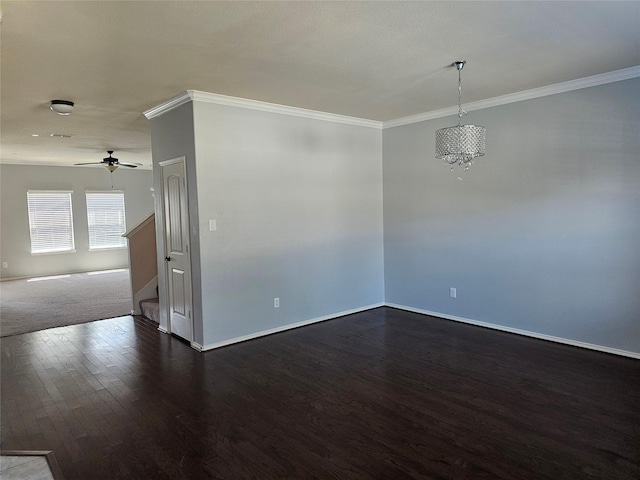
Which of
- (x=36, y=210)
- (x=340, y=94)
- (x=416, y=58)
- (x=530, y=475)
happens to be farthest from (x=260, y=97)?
(x=36, y=210)

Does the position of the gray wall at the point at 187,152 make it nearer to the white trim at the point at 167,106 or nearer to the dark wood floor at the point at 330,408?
the white trim at the point at 167,106

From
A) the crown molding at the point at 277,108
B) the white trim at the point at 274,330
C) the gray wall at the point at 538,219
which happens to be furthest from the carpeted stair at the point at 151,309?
the gray wall at the point at 538,219

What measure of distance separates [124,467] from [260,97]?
347 centimetres

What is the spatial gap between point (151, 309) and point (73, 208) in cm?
577

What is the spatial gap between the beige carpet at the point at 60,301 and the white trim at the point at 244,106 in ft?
10.3

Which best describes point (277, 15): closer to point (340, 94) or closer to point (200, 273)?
point (340, 94)

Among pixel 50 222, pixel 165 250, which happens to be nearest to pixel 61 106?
pixel 165 250

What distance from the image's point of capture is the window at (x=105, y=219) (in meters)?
10.2

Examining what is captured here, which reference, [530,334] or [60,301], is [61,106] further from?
[530,334]

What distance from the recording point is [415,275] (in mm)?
5660

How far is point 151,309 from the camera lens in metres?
5.73

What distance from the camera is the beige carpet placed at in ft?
18.9

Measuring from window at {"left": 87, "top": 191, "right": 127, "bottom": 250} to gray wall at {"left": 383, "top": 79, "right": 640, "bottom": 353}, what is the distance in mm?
7959

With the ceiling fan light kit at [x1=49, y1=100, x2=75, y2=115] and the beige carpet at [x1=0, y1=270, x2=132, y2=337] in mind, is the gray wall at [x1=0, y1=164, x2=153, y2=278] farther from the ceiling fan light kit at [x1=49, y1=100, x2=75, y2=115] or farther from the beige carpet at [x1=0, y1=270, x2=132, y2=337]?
the ceiling fan light kit at [x1=49, y1=100, x2=75, y2=115]
